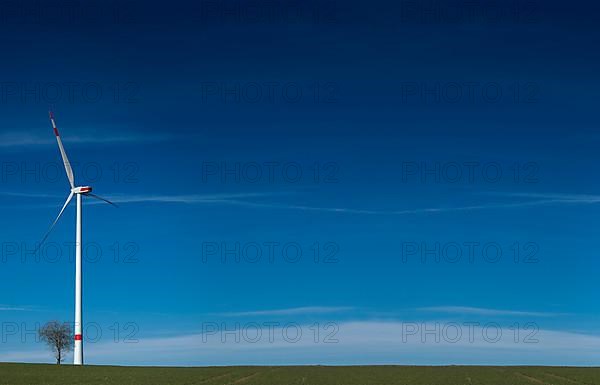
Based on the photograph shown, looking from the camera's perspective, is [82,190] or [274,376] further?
[82,190]

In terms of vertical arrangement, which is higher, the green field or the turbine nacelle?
the turbine nacelle

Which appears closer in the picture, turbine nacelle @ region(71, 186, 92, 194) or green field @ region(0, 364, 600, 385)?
green field @ region(0, 364, 600, 385)

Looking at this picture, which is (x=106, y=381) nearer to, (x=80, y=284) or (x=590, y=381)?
(x=80, y=284)

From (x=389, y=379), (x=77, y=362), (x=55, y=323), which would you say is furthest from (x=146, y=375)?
(x=55, y=323)

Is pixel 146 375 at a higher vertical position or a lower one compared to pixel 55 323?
lower

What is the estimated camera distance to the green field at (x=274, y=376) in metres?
76.9

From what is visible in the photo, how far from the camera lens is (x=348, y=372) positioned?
93750mm

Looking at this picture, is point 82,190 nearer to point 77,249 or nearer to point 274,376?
point 77,249

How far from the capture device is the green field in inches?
3029

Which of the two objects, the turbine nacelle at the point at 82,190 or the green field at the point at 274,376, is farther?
the turbine nacelle at the point at 82,190

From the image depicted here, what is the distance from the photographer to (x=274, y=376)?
83.2 meters

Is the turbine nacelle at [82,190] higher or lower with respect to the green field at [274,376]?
higher

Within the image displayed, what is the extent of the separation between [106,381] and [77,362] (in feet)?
83.7

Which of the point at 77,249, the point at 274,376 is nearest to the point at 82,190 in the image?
the point at 77,249
